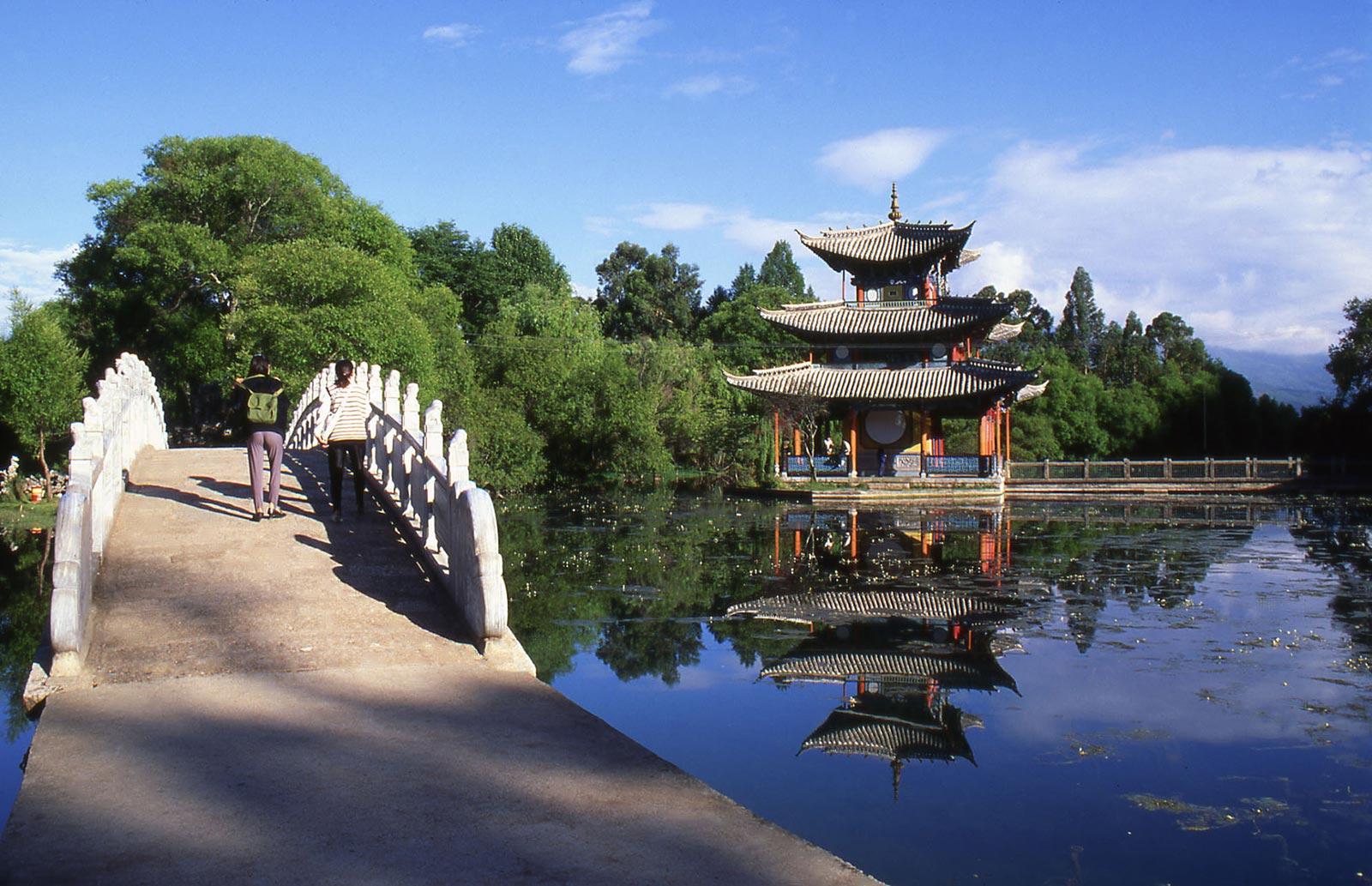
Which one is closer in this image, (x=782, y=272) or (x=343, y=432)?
(x=343, y=432)

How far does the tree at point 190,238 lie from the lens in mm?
40250

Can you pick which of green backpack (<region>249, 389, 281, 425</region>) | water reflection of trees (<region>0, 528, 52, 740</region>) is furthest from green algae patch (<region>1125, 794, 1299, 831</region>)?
green backpack (<region>249, 389, 281, 425</region>)

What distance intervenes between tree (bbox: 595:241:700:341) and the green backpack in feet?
190

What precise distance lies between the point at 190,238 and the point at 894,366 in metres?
25.9

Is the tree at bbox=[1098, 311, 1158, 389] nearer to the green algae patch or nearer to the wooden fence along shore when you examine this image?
the wooden fence along shore

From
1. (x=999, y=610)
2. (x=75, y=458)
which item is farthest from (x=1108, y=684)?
(x=75, y=458)

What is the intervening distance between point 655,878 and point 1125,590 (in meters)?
11.5

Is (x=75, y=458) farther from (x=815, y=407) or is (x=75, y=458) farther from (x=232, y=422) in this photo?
(x=815, y=407)

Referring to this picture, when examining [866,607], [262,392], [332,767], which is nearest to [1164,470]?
[866,607]

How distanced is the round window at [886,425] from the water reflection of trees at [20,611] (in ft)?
93.9

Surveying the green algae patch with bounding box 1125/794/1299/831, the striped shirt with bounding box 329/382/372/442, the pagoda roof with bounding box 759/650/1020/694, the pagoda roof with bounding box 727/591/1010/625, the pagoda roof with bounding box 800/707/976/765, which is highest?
the striped shirt with bounding box 329/382/372/442

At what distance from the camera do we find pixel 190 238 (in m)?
39.3

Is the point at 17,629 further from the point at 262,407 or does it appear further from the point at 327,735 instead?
the point at 327,735

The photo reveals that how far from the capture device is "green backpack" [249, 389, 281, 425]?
10461 mm
